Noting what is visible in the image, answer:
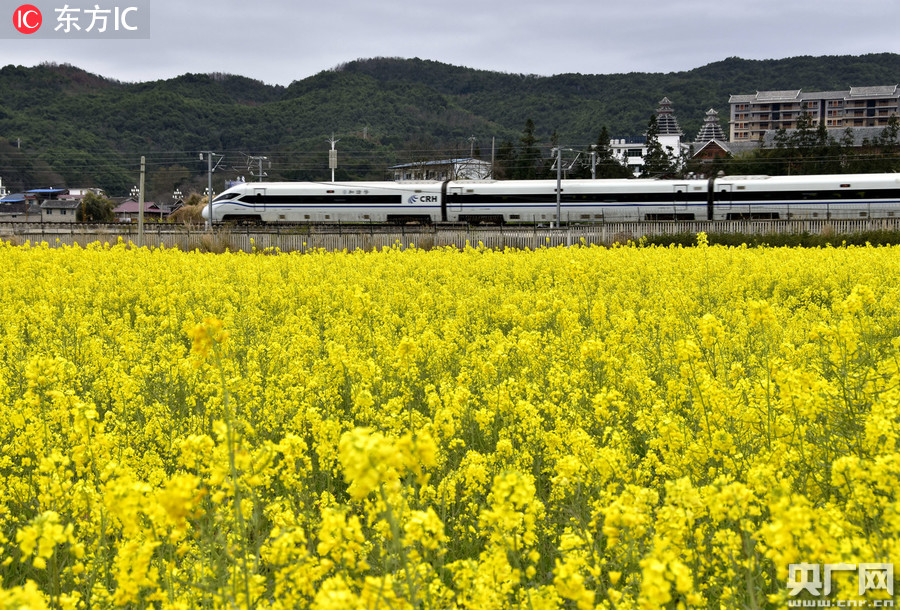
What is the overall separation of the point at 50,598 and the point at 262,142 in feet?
294

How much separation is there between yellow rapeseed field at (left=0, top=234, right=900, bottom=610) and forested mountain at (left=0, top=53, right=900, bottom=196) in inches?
2461

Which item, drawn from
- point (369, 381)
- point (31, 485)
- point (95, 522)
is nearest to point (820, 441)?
point (369, 381)

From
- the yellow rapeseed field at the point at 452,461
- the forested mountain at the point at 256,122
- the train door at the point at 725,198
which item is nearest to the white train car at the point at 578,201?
the train door at the point at 725,198

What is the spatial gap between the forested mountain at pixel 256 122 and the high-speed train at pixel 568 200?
31019 mm

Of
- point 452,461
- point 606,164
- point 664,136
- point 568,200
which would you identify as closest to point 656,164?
point 606,164

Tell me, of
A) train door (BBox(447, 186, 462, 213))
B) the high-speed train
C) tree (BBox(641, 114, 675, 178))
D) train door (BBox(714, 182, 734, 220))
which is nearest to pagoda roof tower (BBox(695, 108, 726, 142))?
tree (BBox(641, 114, 675, 178))

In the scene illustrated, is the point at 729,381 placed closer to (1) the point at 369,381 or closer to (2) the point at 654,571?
(1) the point at 369,381

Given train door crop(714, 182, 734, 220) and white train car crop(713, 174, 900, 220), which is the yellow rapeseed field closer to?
train door crop(714, 182, 734, 220)

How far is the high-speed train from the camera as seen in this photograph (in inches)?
1261

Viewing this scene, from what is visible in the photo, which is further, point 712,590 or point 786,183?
point 786,183

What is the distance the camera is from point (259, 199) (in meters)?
38.2

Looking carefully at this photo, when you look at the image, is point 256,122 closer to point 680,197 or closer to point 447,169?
point 447,169

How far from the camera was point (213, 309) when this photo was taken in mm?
9992

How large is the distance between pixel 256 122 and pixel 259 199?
5616 centimetres
